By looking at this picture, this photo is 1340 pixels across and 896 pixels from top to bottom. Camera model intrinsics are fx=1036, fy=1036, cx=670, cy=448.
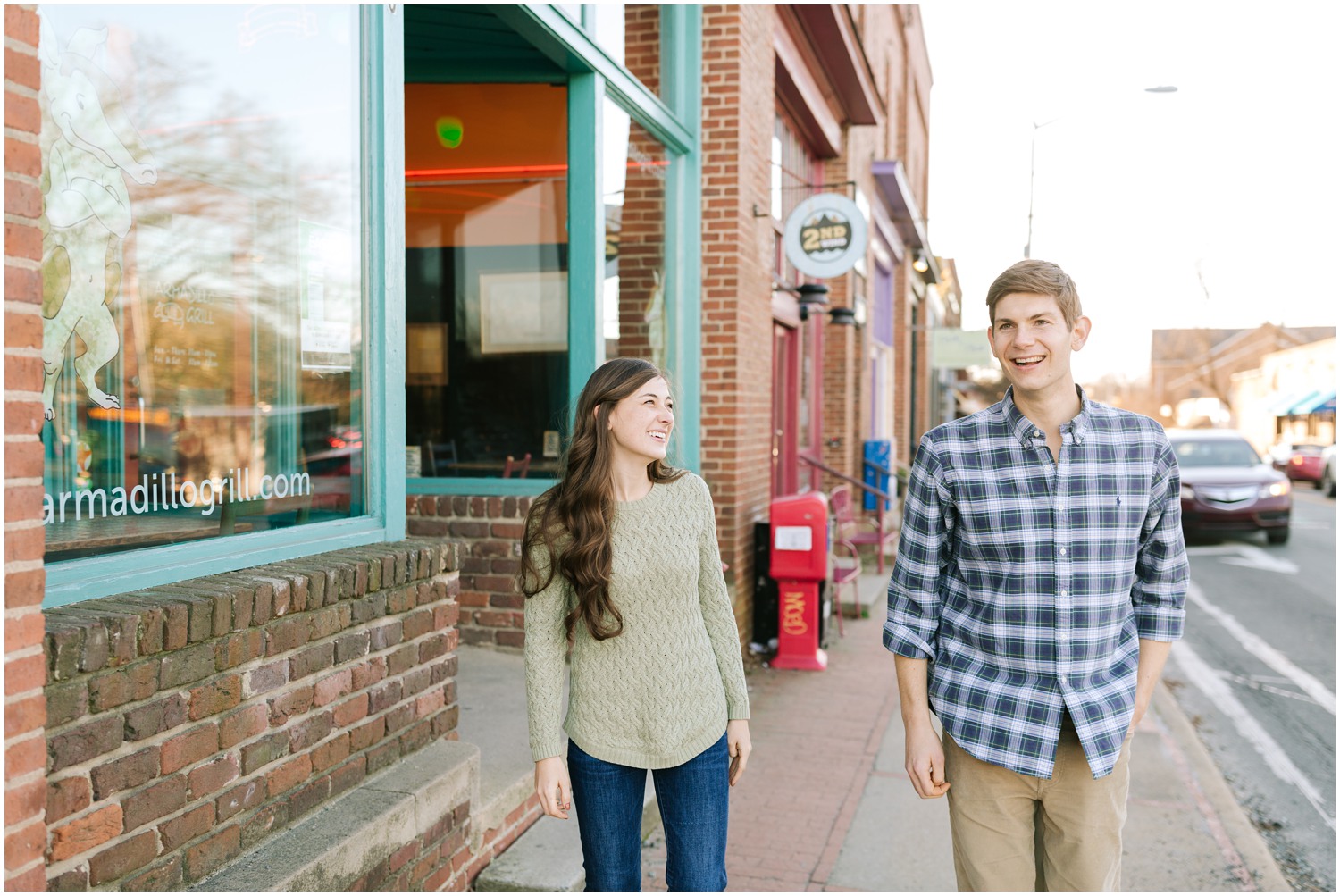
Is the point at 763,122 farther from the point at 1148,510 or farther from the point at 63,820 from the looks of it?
the point at 63,820

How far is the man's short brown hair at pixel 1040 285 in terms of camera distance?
8.07 ft

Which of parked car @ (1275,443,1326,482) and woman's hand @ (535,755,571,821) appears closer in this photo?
woman's hand @ (535,755,571,821)

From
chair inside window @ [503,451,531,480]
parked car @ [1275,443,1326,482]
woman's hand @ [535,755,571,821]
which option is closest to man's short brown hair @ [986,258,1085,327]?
woman's hand @ [535,755,571,821]

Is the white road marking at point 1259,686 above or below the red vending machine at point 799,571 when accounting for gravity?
below

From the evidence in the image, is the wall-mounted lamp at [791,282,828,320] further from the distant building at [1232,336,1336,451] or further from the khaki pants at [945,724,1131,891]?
the distant building at [1232,336,1336,451]

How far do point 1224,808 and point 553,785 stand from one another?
12.6ft

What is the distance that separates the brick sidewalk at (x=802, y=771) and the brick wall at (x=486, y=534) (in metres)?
1.51

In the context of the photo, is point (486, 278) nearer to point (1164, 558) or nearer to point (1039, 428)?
point (1039, 428)

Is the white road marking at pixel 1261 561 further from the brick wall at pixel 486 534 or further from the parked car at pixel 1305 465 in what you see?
the parked car at pixel 1305 465

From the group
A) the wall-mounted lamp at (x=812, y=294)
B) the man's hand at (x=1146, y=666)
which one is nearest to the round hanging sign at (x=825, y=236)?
the wall-mounted lamp at (x=812, y=294)

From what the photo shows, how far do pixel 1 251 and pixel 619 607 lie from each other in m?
1.50

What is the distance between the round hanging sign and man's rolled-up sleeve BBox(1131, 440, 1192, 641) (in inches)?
263

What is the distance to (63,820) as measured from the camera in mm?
2031

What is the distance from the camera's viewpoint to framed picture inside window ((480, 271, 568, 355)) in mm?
6066
